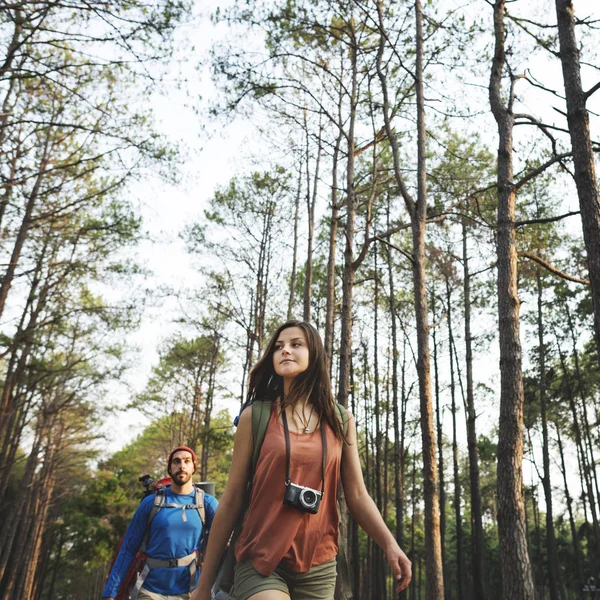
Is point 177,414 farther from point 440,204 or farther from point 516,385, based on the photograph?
point 516,385

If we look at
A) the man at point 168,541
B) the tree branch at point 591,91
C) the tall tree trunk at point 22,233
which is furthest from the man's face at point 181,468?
the tall tree trunk at point 22,233

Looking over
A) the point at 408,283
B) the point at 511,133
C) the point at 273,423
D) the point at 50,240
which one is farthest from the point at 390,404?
the point at 273,423

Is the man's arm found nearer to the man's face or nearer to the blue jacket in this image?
the blue jacket

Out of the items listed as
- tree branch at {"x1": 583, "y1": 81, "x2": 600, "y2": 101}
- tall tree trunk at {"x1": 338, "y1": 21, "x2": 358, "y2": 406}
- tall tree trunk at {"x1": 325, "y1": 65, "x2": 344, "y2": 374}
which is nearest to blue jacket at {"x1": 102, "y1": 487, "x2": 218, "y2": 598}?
tree branch at {"x1": 583, "y1": 81, "x2": 600, "y2": 101}

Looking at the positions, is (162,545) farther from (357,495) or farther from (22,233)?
(22,233)

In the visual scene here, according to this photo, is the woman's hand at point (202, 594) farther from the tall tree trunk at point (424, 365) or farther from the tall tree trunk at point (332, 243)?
the tall tree trunk at point (332, 243)

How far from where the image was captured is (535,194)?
19.0 metres

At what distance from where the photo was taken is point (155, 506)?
413 centimetres

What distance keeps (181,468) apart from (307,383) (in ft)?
8.39

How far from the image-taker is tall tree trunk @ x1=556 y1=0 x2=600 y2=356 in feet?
17.1

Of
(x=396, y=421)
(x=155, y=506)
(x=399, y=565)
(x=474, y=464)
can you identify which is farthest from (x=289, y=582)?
(x=396, y=421)

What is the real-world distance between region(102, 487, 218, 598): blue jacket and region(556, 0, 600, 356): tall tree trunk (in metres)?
3.72

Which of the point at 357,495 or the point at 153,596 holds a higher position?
the point at 357,495

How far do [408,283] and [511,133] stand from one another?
12545mm
